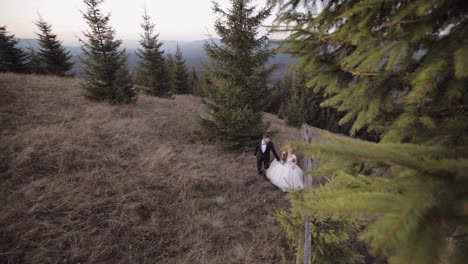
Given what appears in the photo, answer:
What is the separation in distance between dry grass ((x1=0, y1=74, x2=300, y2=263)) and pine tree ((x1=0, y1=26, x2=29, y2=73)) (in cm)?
2214

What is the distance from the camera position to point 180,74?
3253cm

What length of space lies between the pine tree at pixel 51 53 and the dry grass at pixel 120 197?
1863cm

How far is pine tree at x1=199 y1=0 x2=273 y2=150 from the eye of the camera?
952 cm

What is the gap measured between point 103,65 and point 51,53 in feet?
56.3

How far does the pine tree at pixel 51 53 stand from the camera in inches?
931

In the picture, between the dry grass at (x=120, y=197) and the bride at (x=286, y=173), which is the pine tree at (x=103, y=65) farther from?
the bride at (x=286, y=173)

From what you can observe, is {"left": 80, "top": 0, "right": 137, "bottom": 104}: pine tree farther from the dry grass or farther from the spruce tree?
the spruce tree

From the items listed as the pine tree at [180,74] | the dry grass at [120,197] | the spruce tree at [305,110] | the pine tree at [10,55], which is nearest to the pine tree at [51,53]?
the pine tree at [10,55]

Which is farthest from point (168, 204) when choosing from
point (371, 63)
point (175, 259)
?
point (371, 63)

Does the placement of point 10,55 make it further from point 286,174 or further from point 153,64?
point 286,174

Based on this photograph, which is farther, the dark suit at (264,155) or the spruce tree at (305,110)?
the spruce tree at (305,110)

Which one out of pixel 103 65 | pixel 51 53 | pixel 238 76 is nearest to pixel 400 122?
pixel 238 76

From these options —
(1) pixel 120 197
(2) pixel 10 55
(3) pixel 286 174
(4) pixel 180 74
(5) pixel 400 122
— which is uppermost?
(2) pixel 10 55

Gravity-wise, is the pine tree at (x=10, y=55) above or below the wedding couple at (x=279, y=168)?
above
